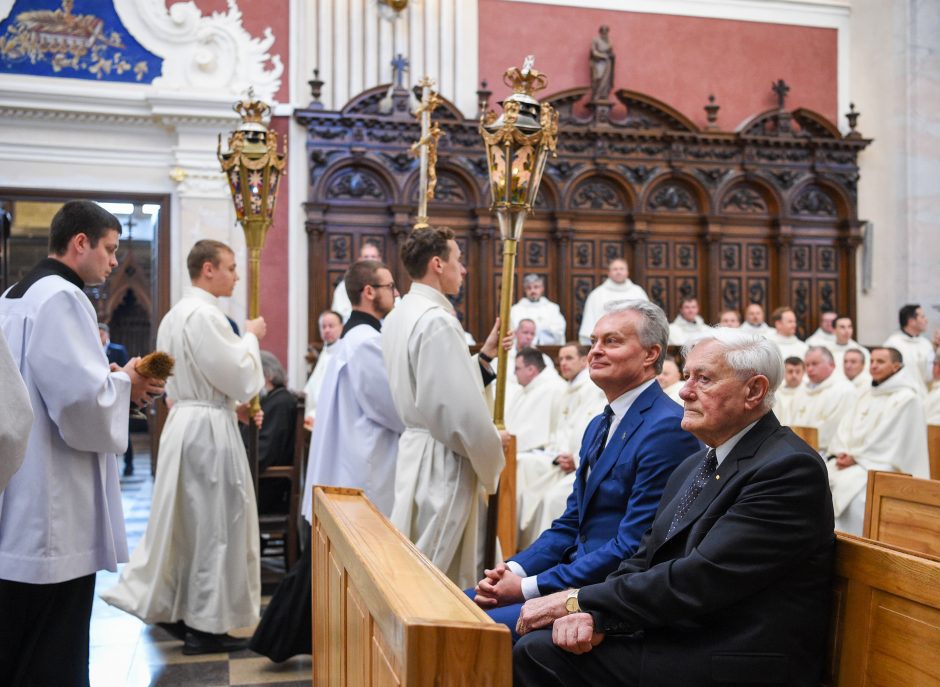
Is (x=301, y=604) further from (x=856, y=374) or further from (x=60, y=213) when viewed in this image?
(x=856, y=374)

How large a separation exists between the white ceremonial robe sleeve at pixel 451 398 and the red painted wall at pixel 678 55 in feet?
29.5

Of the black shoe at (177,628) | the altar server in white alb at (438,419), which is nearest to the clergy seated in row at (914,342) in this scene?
the altar server in white alb at (438,419)

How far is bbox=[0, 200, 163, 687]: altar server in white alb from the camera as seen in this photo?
10.9 feet

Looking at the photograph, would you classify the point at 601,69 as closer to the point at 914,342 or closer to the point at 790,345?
the point at 790,345

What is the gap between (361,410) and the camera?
15.7 feet

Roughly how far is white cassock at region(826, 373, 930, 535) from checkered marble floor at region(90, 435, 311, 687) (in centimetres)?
412

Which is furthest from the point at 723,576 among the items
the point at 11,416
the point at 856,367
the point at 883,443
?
the point at 856,367

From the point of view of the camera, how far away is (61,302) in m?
3.35

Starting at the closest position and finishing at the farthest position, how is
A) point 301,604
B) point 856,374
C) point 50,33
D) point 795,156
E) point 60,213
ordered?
point 60,213
point 301,604
point 856,374
point 50,33
point 795,156

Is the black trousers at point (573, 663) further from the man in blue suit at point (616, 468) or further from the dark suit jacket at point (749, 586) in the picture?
the man in blue suit at point (616, 468)

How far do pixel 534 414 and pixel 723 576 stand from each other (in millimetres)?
5628

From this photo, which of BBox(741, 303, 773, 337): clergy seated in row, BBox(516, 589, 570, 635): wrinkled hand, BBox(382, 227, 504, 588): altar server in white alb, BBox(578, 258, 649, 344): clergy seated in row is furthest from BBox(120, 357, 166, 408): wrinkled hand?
BBox(741, 303, 773, 337): clergy seated in row

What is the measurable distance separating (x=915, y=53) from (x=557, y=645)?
12.9 meters

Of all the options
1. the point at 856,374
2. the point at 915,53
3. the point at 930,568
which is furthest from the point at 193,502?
the point at 915,53
